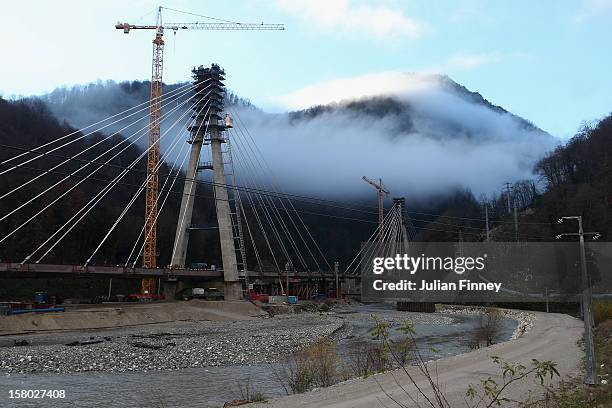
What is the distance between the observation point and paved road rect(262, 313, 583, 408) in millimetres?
13383

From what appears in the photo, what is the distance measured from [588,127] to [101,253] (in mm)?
104901

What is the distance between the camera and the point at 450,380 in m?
16.9

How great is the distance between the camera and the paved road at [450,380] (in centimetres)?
1338

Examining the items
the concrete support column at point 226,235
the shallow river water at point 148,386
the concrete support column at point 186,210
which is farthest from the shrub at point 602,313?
the concrete support column at point 186,210

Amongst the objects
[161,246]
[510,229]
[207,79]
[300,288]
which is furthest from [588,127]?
[161,246]

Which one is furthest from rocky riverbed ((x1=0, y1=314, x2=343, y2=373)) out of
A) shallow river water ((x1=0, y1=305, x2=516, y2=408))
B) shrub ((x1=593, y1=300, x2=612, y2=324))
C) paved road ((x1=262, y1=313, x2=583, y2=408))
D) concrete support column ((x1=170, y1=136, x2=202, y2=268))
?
concrete support column ((x1=170, y1=136, x2=202, y2=268))

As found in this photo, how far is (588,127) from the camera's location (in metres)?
109

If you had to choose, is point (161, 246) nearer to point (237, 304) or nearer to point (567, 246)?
point (237, 304)

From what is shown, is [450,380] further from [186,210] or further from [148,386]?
[186,210]

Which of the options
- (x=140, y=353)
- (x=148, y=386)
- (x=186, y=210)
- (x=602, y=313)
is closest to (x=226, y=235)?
(x=186, y=210)

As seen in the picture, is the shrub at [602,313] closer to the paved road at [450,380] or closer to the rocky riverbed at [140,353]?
the paved road at [450,380]

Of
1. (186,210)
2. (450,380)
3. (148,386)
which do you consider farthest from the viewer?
(186,210)

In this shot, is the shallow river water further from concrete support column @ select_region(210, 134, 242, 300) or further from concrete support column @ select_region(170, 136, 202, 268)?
concrete support column @ select_region(170, 136, 202, 268)

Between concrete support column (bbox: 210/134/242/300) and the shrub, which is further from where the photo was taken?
concrete support column (bbox: 210/134/242/300)
